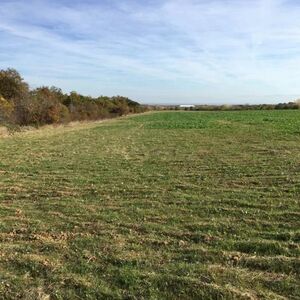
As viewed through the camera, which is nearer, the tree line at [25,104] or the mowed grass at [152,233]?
the mowed grass at [152,233]

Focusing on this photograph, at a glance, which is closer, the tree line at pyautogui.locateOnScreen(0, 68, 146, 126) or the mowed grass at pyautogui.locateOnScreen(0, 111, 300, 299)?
the mowed grass at pyautogui.locateOnScreen(0, 111, 300, 299)

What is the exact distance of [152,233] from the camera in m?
6.74

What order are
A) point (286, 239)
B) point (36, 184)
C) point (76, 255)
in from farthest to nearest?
1. point (36, 184)
2. point (286, 239)
3. point (76, 255)

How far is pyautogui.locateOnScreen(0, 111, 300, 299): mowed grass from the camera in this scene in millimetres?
4855

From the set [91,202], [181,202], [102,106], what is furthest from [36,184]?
[102,106]

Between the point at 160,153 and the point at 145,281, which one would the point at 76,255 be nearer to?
the point at 145,281

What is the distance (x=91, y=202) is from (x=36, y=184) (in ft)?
9.19

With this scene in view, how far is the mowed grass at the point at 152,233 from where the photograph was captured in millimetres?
4855

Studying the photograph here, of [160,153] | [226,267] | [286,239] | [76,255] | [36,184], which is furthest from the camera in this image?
[160,153]

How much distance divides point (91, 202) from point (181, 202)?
1.76m

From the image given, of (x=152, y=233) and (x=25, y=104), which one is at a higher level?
(x=25, y=104)

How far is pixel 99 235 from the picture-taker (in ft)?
21.9

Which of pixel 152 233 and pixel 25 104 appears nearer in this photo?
pixel 152 233

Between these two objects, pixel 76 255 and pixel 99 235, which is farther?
pixel 99 235
